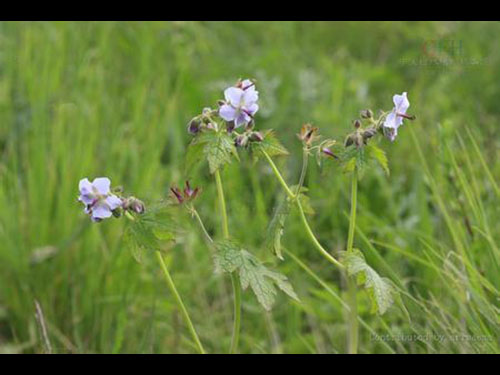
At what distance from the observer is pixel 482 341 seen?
1.74 m

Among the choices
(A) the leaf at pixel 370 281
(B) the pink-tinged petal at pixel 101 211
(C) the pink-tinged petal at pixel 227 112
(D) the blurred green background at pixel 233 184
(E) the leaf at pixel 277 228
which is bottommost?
(A) the leaf at pixel 370 281

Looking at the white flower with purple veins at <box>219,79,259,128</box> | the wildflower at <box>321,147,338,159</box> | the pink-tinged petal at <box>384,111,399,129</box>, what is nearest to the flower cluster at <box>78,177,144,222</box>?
the white flower with purple veins at <box>219,79,259,128</box>

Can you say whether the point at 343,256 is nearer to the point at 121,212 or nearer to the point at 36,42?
the point at 121,212

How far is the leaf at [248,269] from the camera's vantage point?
143 cm

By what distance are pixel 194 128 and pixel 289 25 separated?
3.12 meters

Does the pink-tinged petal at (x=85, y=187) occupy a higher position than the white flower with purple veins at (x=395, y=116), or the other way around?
the white flower with purple veins at (x=395, y=116)

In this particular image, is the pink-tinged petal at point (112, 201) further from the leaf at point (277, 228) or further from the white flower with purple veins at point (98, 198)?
the leaf at point (277, 228)

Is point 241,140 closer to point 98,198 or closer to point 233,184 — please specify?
point 98,198

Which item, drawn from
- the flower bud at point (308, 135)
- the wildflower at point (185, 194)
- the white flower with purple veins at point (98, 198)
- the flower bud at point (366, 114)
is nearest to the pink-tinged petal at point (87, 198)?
the white flower with purple veins at point (98, 198)

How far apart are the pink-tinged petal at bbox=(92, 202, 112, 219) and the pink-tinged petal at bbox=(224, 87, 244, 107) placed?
26cm

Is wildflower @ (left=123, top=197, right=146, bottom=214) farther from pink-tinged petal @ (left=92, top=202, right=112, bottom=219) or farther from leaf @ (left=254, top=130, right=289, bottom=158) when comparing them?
leaf @ (left=254, top=130, right=289, bottom=158)

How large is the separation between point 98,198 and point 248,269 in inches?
10.6

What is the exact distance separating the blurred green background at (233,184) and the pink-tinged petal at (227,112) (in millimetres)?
430

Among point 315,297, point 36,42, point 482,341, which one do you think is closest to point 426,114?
point 315,297
